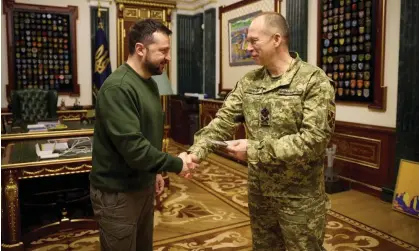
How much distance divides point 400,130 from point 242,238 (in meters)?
1.93

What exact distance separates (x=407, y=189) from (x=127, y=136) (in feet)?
10.1

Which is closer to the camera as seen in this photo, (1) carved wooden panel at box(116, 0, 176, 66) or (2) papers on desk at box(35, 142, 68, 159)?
(2) papers on desk at box(35, 142, 68, 159)

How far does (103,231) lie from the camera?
67.2 inches

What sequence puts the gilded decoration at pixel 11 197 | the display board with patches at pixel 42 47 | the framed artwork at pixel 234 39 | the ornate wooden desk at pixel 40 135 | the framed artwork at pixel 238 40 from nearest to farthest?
the gilded decoration at pixel 11 197
the ornate wooden desk at pixel 40 135
the framed artwork at pixel 234 39
the framed artwork at pixel 238 40
the display board with patches at pixel 42 47

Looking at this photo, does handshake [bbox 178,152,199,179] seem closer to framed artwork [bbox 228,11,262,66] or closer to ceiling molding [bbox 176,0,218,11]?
framed artwork [bbox 228,11,262,66]

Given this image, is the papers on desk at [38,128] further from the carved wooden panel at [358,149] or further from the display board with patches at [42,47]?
the carved wooden panel at [358,149]

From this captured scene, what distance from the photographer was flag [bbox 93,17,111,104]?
6746 mm

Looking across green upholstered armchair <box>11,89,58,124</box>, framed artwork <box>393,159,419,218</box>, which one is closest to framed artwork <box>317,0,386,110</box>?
framed artwork <box>393,159,419,218</box>

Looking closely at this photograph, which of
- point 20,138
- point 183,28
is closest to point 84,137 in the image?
point 20,138

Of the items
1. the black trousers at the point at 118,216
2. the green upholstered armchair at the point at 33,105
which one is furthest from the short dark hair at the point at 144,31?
the green upholstered armchair at the point at 33,105

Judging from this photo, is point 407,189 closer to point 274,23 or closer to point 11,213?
point 274,23

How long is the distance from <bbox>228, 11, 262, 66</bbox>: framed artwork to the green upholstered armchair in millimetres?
3021

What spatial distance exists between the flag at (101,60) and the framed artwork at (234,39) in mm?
2061

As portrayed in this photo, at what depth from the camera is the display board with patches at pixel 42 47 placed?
6.46 meters
